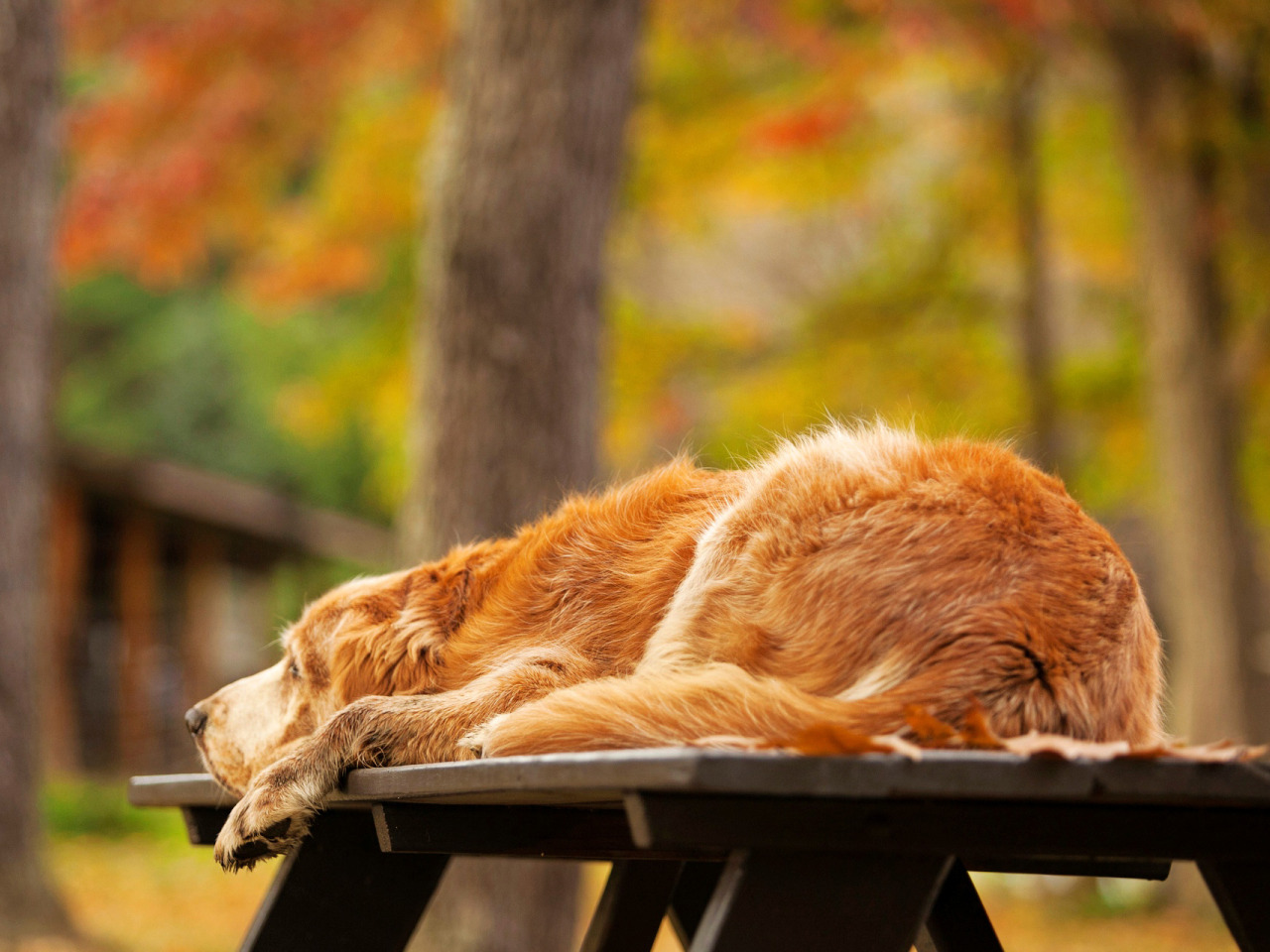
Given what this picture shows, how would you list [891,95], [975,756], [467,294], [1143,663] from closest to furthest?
[975,756]
[1143,663]
[467,294]
[891,95]

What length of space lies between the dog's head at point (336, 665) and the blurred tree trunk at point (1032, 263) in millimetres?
8909

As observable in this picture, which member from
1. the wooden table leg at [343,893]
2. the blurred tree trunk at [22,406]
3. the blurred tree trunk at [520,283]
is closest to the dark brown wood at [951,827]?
the wooden table leg at [343,893]

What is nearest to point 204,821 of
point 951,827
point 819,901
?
point 819,901

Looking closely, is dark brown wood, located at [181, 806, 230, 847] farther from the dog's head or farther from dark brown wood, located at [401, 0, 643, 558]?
dark brown wood, located at [401, 0, 643, 558]

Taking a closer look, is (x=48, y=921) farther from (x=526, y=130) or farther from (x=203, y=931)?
(x=526, y=130)

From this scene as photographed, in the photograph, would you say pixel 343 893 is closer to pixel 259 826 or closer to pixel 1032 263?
pixel 259 826

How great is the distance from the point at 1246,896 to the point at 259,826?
175cm

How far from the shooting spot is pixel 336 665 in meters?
3.09

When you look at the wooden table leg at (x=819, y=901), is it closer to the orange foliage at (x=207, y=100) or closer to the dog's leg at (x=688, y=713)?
the dog's leg at (x=688, y=713)

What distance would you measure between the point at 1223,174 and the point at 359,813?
8.53 meters

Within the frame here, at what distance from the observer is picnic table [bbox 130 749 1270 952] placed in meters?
1.77

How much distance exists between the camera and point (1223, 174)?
31.3ft

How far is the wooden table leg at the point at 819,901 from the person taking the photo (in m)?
1.85

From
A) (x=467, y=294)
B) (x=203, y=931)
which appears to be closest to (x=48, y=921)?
(x=203, y=931)
